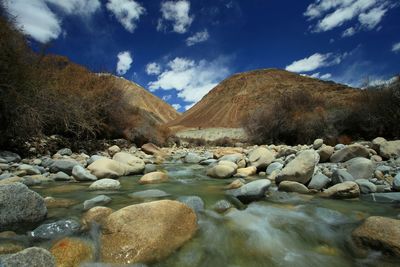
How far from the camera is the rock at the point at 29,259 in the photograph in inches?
90.2

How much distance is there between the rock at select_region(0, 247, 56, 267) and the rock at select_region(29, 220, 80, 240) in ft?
2.97

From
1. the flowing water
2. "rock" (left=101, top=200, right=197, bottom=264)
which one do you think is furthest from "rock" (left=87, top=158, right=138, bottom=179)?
"rock" (left=101, top=200, right=197, bottom=264)

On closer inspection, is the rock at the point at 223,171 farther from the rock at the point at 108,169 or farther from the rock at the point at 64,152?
the rock at the point at 64,152

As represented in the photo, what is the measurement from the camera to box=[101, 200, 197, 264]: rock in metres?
3.05

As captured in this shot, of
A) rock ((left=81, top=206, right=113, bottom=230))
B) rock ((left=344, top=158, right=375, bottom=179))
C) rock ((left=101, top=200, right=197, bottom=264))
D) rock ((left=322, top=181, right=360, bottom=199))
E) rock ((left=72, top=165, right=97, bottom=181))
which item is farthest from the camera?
rock ((left=72, top=165, right=97, bottom=181))

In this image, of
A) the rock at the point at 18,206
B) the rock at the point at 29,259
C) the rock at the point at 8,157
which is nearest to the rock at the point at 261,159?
the rock at the point at 18,206

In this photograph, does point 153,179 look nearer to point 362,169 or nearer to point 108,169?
point 108,169

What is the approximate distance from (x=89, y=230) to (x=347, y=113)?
16.7 meters

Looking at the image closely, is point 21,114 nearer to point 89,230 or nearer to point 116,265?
point 89,230

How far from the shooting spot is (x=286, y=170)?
6559 millimetres

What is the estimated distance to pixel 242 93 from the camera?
242 feet

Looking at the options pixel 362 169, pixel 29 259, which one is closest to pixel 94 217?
pixel 29 259

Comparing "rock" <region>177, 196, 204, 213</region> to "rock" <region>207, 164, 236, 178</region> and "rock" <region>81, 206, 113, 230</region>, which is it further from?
"rock" <region>207, 164, 236, 178</region>

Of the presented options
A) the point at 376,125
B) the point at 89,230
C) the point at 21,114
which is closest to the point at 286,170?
the point at 89,230
